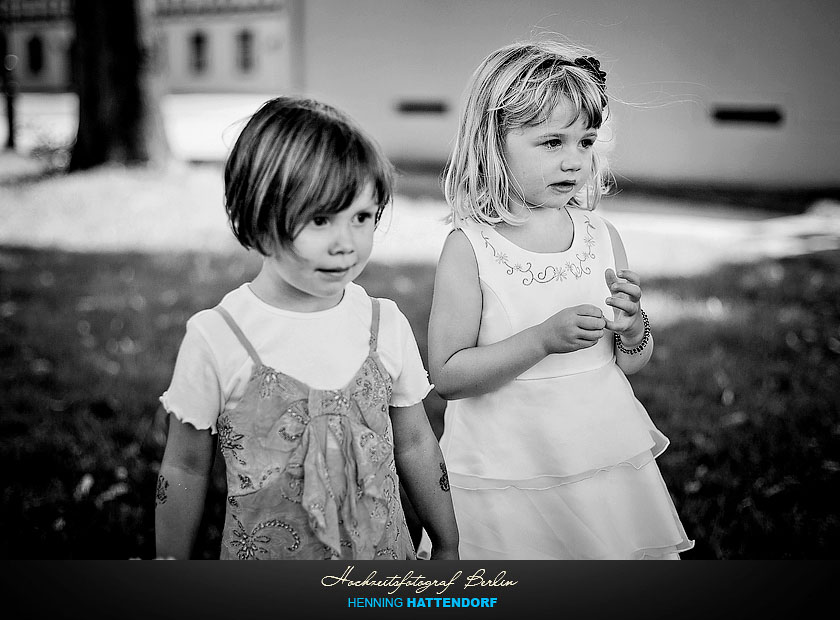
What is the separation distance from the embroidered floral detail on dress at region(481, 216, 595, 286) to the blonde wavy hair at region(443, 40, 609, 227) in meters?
0.07

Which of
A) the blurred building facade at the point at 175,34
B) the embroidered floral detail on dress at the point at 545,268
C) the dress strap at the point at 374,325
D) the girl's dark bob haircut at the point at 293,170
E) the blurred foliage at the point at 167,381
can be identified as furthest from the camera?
the blurred building facade at the point at 175,34

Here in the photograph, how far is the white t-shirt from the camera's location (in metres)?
1.35

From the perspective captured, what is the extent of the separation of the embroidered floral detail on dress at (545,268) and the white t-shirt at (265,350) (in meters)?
0.32

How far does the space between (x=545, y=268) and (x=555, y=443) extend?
0.34 meters

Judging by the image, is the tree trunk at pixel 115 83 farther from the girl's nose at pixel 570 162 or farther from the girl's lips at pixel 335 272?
the girl's lips at pixel 335 272

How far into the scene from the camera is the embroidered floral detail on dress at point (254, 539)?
1.41m

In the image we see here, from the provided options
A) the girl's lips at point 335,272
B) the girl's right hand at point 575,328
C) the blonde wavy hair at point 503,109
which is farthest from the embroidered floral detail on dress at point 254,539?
the blonde wavy hair at point 503,109

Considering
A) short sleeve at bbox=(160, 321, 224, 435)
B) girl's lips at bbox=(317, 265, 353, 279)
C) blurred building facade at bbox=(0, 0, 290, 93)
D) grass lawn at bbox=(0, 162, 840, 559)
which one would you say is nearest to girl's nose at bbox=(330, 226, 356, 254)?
girl's lips at bbox=(317, 265, 353, 279)

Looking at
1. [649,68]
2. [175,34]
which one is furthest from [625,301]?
[175,34]

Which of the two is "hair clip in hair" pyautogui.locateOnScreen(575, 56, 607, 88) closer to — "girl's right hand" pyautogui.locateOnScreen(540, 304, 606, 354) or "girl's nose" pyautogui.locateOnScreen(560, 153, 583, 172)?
"girl's nose" pyautogui.locateOnScreen(560, 153, 583, 172)

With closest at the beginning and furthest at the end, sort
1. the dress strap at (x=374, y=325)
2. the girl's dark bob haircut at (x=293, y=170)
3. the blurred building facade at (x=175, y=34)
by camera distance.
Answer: the girl's dark bob haircut at (x=293, y=170) → the dress strap at (x=374, y=325) → the blurred building facade at (x=175, y=34)

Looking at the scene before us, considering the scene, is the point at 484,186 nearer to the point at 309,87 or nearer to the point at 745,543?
the point at 745,543

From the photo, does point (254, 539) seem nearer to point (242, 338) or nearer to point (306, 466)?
point (306, 466)

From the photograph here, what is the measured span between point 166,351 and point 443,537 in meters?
2.31
